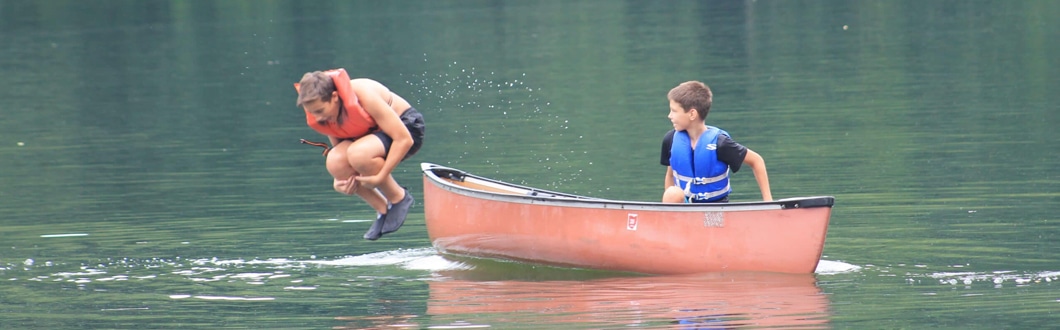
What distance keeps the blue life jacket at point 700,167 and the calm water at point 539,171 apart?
63cm

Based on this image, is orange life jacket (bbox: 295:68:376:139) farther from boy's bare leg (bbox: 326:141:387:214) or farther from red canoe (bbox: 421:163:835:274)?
red canoe (bbox: 421:163:835:274)

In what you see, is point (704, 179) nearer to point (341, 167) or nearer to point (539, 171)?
point (341, 167)

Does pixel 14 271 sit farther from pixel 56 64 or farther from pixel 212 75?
pixel 56 64

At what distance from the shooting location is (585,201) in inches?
358

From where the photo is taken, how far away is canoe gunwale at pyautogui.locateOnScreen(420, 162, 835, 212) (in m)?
8.32

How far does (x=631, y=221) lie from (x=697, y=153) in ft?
1.75

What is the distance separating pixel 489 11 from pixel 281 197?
34.0 m

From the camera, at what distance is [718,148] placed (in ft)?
29.3

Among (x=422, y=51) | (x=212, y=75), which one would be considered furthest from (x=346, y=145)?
(x=422, y=51)

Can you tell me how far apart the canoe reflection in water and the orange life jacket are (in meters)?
0.95

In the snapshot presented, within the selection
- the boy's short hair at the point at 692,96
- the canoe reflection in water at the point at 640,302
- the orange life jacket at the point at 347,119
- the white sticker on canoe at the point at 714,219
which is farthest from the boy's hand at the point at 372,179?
the white sticker on canoe at the point at 714,219

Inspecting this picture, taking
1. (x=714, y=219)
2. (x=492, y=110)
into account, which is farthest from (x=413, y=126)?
(x=492, y=110)

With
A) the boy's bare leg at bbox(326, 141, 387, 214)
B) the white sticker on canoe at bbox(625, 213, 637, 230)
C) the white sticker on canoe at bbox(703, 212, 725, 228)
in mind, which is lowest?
the white sticker on canoe at bbox(625, 213, 637, 230)

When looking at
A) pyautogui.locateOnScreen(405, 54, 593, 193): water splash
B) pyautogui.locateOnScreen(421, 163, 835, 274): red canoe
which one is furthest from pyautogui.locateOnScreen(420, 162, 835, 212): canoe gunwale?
pyautogui.locateOnScreen(405, 54, 593, 193): water splash
